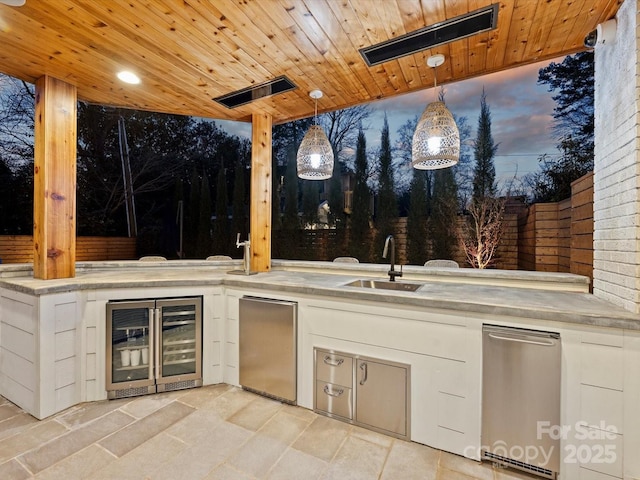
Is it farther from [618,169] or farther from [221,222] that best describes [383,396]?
[221,222]

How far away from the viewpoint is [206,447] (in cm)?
171

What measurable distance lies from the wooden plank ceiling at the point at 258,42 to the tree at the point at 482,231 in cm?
359

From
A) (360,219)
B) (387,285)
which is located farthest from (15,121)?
(387,285)

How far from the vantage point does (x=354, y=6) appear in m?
1.68

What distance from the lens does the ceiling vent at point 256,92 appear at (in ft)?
8.32

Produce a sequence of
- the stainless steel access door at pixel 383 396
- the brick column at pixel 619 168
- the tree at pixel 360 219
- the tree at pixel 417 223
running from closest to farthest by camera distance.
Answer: the brick column at pixel 619 168 < the stainless steel access door at pixel 383 396 < the tree at pixel 417 223 < the tree at pixel 360 219

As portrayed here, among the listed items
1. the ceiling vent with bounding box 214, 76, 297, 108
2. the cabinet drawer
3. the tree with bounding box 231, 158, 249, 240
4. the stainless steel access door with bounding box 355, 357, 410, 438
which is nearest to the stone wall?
the stainless steel access door with bounding box 355, 357, 410, 438

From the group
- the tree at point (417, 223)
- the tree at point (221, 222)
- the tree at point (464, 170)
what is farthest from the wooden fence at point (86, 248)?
the tree at point (464, 170)

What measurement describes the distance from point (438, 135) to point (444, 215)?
3929 millimetres

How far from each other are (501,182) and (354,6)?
545 cm

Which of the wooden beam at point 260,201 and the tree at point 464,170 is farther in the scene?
the tree at point 464,170

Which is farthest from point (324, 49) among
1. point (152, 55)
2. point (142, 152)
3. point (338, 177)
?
point (142, 152)

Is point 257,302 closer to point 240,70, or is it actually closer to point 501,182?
point 240,70

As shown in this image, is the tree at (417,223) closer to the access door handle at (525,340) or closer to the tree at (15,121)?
the access door handle at (525,340)
